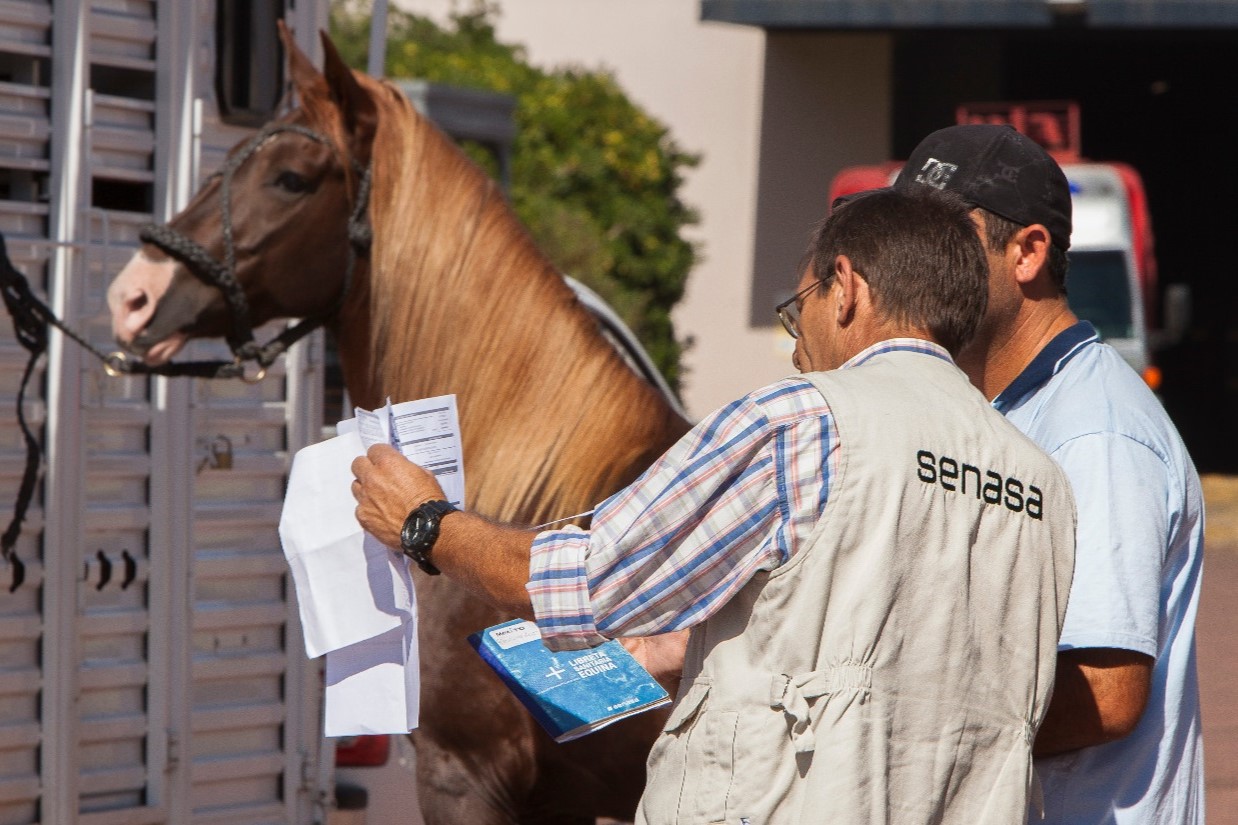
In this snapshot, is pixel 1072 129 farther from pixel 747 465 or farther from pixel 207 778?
pixel 747 465

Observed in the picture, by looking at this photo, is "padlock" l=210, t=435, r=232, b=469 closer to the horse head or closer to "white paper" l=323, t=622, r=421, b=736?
the horse head

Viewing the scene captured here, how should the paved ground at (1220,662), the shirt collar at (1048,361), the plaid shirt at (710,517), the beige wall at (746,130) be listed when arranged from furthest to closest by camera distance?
the beige wall at (746,130) → the paved ground at (1220,662) → the shirt collar at (1048,361) → the plaid shirt at (710,517)

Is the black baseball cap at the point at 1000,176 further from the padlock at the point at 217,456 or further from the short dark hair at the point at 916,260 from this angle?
the padlock at the point at 217,456

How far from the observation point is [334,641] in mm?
2273

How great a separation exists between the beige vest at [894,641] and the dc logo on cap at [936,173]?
418 mm

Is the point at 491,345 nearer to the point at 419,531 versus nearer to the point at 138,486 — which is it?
the point at 138,486

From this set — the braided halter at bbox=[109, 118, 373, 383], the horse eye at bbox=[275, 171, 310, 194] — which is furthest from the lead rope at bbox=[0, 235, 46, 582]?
the horse eye at bbox=[275, 171, 310, 194]

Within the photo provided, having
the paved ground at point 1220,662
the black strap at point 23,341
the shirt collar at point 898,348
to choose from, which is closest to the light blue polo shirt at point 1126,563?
the shirt collar at point 898,348

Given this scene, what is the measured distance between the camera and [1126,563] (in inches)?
77.2

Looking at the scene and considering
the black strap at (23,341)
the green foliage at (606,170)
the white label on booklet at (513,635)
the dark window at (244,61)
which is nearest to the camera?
the white label on booklet at (513,635)

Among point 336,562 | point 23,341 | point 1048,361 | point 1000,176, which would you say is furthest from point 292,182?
point 1048,361

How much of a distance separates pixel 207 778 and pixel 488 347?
1623mm

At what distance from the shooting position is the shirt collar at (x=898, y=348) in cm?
191

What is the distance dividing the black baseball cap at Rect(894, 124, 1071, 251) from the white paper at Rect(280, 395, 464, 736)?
0.74 m
